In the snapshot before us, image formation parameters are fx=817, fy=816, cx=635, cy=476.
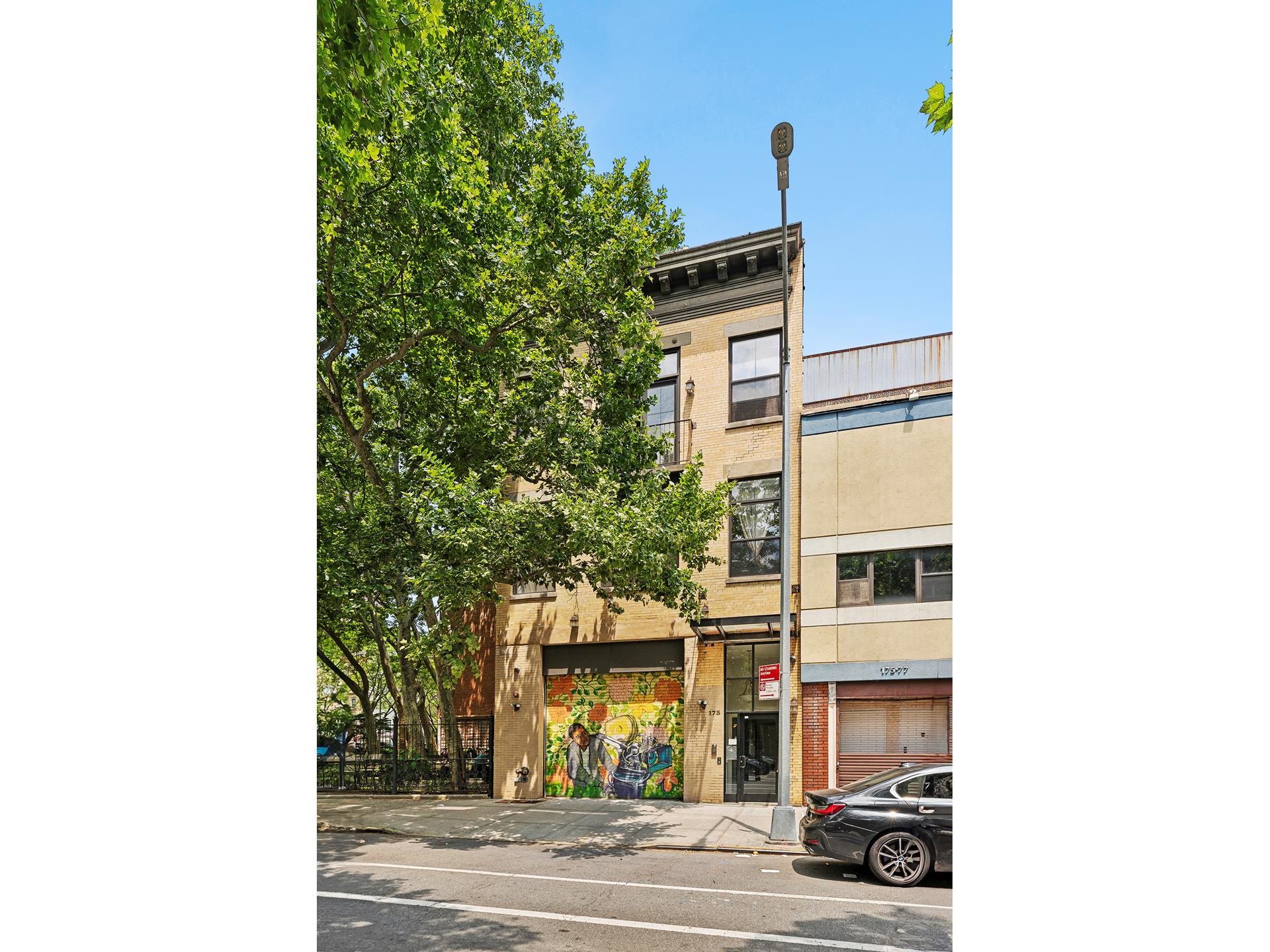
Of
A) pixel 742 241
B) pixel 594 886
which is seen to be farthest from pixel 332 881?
pixel 742 241

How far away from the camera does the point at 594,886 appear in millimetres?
9031

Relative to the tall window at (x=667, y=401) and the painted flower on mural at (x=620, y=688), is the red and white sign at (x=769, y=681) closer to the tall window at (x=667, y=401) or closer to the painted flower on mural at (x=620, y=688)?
the painted flower on mural at (x=620, y=688)

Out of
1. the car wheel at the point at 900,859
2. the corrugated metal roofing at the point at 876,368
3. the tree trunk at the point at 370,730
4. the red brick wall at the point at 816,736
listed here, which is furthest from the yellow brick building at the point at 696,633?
the car wheel at the point at 900,859

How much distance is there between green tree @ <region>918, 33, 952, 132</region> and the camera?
16.8 ft

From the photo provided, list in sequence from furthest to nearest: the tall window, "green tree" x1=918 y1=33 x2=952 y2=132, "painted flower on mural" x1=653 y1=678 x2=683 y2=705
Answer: the tall window
"painted flower on mural" x1=653 y1=678 x2=683 y2=705
"green tree" x1=918 y1=33 x2=952 y2=132

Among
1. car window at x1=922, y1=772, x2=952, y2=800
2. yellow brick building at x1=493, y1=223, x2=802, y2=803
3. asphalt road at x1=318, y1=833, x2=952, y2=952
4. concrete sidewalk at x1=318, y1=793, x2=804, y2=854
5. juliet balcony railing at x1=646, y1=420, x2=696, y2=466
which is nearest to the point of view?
asphalt road at x1=318, y1=833, x2=952, y2=952

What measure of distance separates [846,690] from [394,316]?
36.2 ft

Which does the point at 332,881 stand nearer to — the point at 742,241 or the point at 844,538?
the point at 844,538

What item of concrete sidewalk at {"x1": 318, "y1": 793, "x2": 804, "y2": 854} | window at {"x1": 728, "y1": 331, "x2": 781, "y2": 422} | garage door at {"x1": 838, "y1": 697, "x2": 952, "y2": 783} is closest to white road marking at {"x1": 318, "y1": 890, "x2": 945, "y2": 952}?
concrete sidewalk at {"x1": 318, "y1": 793, "x2": 804, "y2": 854}

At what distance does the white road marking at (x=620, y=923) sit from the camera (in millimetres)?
6641

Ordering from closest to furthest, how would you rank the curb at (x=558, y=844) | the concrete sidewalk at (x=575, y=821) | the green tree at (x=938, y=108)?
the green tree at (x=938, y=108) < the curb at (x=558, y=844) < the concrete sidewalk at (x=575, y=821)

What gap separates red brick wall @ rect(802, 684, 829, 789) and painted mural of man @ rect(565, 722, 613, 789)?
4.49 metres

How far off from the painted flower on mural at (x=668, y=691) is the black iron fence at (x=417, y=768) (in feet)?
14.6

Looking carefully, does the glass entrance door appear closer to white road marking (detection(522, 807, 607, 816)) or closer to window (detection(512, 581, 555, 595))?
white road marking (detection(522, 807, 607, 816))
